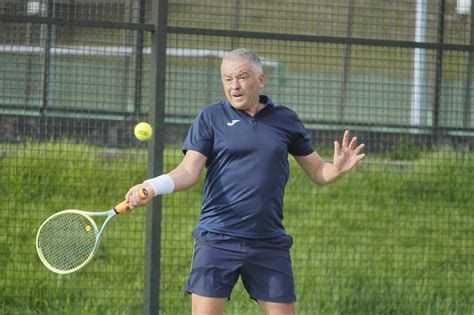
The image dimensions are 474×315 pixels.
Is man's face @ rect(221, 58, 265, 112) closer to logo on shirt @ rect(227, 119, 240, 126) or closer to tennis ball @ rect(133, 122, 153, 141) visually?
logo on shirt @ rect(227, 119, 240, 126)

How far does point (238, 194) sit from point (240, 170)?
0.35 ft

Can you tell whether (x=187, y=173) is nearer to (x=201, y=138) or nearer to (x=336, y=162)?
(x=201, y=138)

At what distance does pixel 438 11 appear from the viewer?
23.0 feet

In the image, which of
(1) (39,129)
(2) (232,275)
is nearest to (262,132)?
(2) (232,275)

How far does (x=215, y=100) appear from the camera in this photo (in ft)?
22.9

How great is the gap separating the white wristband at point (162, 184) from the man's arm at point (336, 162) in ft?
2.29

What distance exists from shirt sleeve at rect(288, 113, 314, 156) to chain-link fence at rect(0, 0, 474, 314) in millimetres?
1609

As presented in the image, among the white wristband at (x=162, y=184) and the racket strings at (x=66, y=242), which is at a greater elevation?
the white wristband at (x=162, y=184)

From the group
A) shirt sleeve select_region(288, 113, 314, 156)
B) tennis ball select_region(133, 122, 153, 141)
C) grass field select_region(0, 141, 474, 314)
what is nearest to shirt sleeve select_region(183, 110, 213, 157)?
shirt sleeve select_region(288, 113, 314, 156)

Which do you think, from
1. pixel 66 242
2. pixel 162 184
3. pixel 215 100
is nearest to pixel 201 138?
pixel 162 184

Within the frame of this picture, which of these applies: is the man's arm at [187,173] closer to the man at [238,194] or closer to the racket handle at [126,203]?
the man at [238,194]

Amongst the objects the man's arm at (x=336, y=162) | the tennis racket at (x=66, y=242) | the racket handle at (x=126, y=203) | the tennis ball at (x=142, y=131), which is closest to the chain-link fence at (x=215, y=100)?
the tennis ball at (x=142, y=131)

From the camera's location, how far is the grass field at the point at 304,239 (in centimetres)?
663

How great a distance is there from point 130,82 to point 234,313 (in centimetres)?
172
